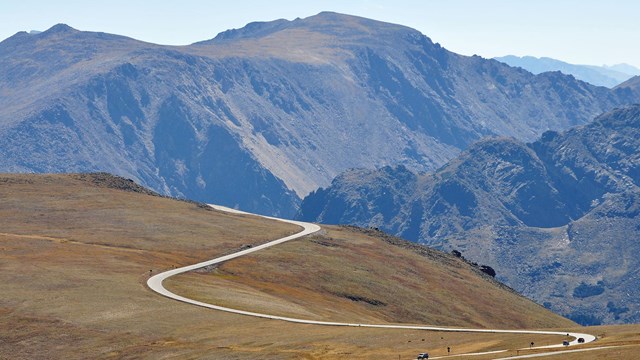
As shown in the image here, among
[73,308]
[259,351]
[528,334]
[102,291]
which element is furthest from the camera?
[102,291]

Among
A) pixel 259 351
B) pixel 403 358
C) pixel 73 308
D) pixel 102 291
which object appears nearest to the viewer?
pixel 403 358

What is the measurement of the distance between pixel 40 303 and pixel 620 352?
9869cm

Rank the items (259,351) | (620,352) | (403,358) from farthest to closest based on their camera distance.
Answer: (259,351) < (403,358) < (620,352)

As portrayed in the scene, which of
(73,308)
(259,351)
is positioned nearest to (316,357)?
(259,351)

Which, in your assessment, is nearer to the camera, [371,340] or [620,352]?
[620,352]

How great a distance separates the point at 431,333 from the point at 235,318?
3268 cm

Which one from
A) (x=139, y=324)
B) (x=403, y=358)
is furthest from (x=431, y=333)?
(x=139, y=324)

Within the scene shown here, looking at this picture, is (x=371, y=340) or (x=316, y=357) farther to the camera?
(x=371, y=340)

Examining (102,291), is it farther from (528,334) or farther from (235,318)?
(528,334)

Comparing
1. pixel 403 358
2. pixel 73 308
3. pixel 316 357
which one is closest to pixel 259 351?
pixel 316 357

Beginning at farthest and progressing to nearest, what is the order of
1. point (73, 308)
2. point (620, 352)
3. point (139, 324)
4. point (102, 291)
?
point (102, 291) → point (73, 308) → point (139, 324) → point (620, 352)

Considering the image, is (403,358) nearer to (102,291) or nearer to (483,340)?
(483,340)

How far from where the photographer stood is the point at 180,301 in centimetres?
19400

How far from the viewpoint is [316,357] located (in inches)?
5650
